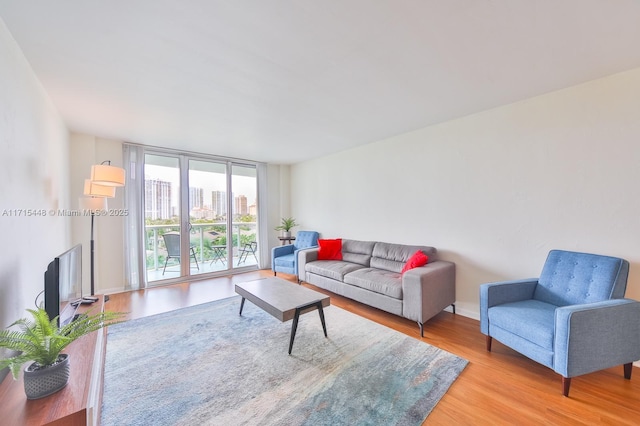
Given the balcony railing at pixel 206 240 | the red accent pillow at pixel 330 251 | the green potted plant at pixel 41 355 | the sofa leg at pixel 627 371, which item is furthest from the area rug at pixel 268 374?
the balcony railing at pixel 206 240

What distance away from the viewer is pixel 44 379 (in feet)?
3.74

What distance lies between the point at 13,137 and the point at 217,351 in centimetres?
220

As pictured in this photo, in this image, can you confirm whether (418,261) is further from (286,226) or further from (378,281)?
(286,226)

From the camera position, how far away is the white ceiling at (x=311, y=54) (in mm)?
1455

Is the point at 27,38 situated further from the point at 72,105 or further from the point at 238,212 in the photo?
the point at 238,212

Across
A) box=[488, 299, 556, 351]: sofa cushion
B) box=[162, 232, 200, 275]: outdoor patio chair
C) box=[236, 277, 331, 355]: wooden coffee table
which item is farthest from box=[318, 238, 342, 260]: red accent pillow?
box=[162, 232, 200, 275]: outdoor patio chair

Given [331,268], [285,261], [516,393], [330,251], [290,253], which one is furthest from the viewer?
[290,253]

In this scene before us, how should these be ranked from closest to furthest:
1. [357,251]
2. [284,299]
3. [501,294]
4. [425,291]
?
[501,294]
[284,299]
[425,291]
[357,251]

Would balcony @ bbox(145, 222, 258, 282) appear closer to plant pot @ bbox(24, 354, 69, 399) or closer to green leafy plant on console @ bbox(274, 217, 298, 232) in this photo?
green leafy plant on console @ bbox(274, 217, 298, 232)

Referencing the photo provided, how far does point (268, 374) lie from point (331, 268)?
191 cm

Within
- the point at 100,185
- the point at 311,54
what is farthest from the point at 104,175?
the point at 311,54

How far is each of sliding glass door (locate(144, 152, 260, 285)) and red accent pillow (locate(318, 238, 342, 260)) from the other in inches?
78.3

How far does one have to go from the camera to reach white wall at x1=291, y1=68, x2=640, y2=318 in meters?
2.15

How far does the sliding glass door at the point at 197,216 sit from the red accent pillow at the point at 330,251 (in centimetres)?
199
